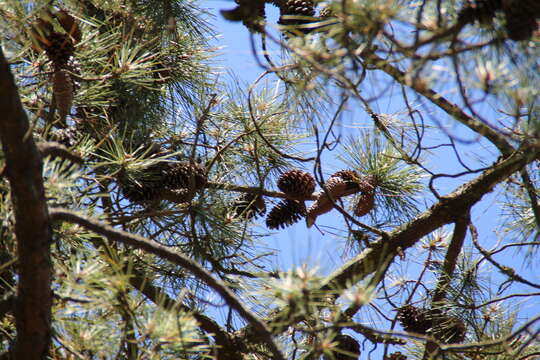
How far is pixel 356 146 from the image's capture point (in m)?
1.47

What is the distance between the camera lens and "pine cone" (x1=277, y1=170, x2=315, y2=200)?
1.35 m

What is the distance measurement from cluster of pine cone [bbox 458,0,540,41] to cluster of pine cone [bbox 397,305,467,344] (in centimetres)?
65

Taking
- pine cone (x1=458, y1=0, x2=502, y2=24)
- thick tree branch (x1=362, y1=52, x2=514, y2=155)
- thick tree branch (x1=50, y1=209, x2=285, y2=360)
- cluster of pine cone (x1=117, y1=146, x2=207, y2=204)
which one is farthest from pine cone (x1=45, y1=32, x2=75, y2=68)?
pine cone (x1=458, y1=0, x2=502, y2=24)

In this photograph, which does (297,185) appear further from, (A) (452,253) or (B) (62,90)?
(B) (62,90)

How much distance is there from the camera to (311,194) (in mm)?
1368

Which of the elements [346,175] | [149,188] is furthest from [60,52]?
[346,175]

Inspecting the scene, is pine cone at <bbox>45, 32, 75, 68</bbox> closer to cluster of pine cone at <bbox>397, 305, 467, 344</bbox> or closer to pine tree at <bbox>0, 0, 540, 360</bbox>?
pine tree at <bbox>0, 0, 540, 360</bbox>

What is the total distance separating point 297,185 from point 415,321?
37 cm

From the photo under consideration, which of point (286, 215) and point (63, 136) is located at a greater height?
point (286, 215)

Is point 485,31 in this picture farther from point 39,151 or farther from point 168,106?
point 168,106

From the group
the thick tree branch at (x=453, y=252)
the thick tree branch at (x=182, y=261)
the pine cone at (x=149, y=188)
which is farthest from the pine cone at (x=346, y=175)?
the thick tree branch at (x=182, y=261)

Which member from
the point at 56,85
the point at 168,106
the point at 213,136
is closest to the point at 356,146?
the point at 213,136

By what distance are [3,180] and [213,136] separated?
0.69m

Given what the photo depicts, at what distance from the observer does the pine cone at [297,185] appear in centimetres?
135
